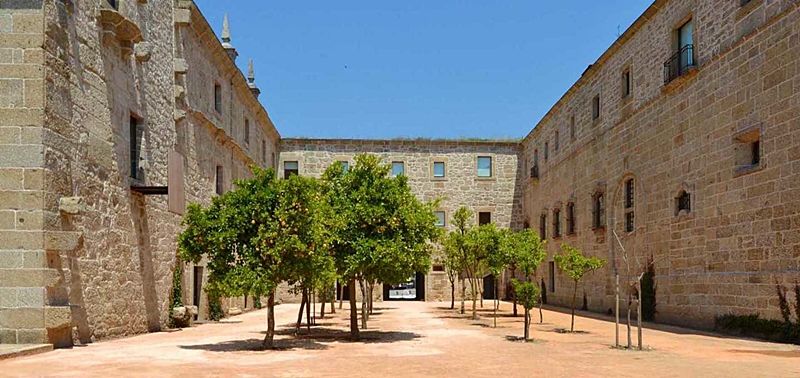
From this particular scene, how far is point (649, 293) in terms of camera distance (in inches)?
839

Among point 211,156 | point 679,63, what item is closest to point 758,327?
point 679,63

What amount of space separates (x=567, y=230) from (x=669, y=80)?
471 inches

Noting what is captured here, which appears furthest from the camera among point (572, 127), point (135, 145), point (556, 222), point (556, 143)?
point (556, 222)

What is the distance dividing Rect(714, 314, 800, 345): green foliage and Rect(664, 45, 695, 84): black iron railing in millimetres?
6633

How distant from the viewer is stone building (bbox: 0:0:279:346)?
1200 centimetres

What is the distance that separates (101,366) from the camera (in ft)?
34.7

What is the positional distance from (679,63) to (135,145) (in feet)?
47.6

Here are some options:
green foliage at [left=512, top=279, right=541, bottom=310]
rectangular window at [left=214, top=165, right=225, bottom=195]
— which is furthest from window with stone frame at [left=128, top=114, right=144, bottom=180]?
green foliage at [left=512, top=279, right=541, bottom=310]

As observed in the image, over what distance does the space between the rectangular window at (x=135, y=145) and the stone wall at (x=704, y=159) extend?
546 inches

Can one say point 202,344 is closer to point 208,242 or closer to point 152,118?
point 208,242

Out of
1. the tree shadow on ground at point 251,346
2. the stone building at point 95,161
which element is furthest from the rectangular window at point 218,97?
the tree shadow on ground at point 251,346

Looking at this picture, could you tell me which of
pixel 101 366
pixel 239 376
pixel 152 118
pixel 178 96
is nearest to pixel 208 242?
pixel 101 366

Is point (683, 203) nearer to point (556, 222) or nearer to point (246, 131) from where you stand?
point (556, 222)

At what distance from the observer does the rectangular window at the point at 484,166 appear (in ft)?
138
